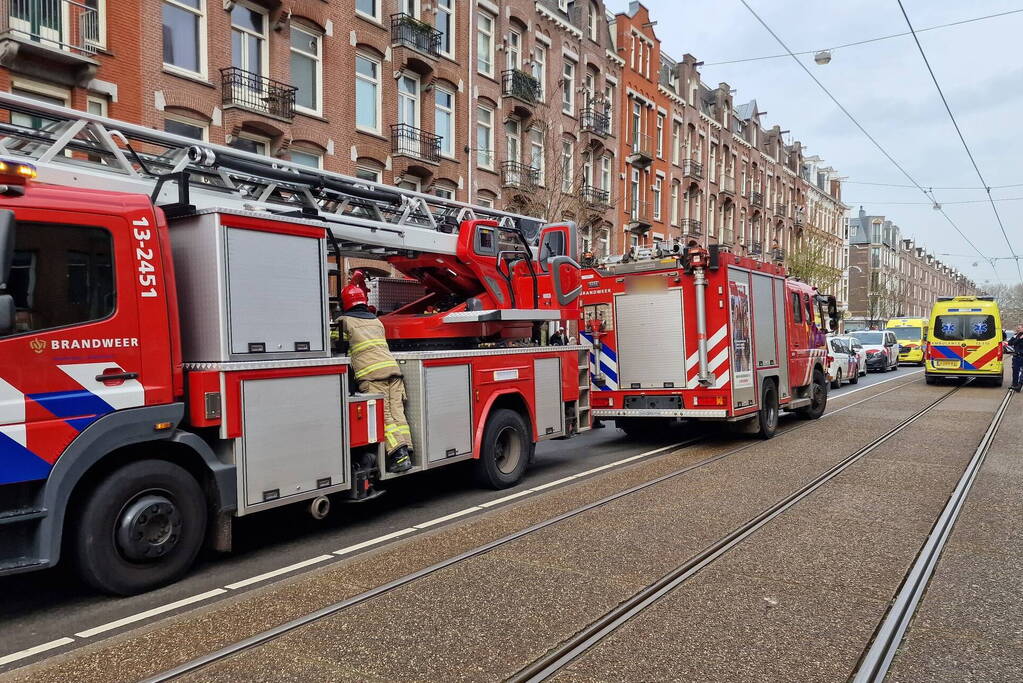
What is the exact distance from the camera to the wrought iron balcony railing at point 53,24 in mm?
13593

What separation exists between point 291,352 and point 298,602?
190 centimetres

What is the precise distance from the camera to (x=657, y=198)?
3744 centimetres

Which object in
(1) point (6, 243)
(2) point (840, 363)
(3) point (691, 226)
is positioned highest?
(3) point (691, 226)

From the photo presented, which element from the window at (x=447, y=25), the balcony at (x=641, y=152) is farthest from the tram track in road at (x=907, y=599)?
the balcony at (x=641, y=152)

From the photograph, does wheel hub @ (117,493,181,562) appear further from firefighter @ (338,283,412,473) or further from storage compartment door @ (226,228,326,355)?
firefighter @ (338,283,412,473)

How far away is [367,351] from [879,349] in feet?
93.9

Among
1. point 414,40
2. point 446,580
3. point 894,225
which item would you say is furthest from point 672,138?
point 894,225

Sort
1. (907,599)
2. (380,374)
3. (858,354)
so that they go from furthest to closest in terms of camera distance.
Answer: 1. (858,354)
2. (380,374)
3. (907,599)

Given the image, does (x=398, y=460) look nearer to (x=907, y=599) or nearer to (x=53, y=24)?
(x=907, y=599)

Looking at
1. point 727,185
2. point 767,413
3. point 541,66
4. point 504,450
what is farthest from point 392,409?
point 727,185

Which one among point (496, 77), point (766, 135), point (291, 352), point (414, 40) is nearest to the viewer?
point (291, 352)

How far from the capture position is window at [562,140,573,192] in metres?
24.6

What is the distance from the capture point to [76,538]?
4.71 metres

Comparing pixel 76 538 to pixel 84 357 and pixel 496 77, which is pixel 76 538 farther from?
pixel 496 77
